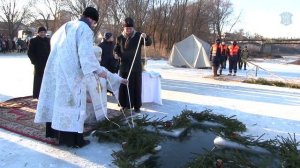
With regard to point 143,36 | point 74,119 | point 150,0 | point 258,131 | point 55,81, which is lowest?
point 258,131

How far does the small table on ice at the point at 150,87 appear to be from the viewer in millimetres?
7402

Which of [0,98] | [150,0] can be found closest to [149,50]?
[150,0]

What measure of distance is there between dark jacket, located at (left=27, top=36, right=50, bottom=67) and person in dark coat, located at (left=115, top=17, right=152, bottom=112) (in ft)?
4.53

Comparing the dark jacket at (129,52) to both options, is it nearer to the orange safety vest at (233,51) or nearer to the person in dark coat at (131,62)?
the person in dark coat at (131,62)

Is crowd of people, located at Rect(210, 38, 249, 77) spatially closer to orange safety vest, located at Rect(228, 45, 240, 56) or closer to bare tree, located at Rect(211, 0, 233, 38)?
orange safety vest, located at Rect(228, 45, 240, 56)

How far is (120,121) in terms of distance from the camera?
18.0 feet

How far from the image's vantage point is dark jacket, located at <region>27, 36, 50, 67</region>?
6965 mm

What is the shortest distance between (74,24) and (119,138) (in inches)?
60.7

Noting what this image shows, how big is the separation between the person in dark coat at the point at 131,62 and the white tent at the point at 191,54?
532 inches

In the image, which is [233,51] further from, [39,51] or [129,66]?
[39,51]

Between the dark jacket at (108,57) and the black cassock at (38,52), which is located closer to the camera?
the black cassock at (38,52)

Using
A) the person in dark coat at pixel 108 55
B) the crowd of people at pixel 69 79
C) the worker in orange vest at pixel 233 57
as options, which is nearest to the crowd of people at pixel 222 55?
the worker in orange vest at pixel 233 57

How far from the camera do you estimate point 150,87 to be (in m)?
7.51

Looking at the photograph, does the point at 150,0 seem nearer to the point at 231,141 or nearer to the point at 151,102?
the point at 151,102
